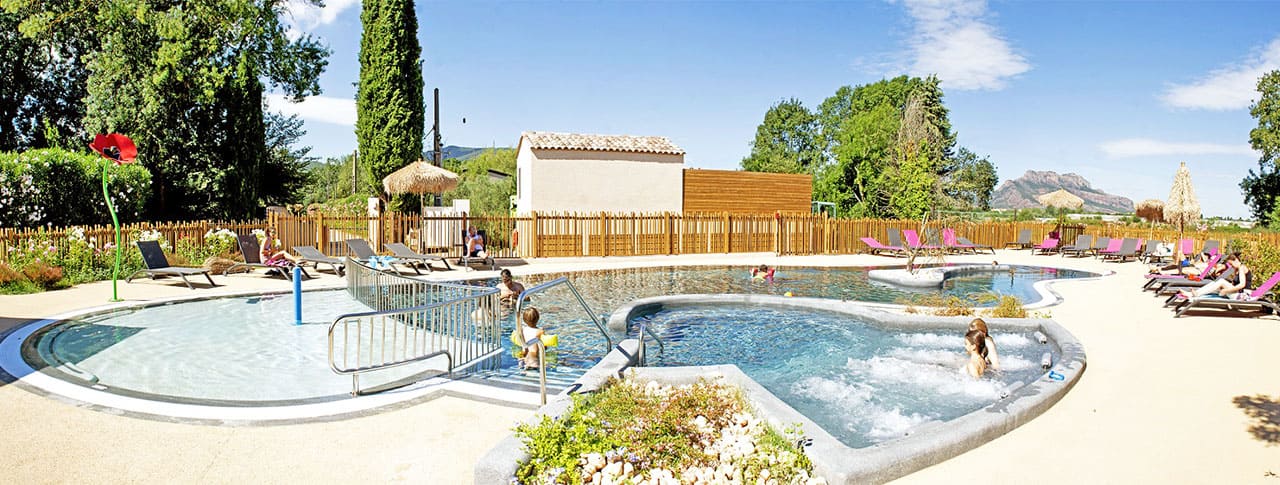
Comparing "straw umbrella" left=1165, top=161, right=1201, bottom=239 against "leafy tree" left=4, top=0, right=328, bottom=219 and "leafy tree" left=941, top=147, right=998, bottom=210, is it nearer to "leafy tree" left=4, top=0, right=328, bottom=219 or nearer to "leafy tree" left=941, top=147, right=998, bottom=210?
"leafy tree" left=4, top=0, right=328, bottom=219

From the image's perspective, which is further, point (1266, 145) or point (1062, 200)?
point (1266, 145)

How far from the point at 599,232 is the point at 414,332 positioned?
51.0 ft

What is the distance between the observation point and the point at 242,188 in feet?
71.1

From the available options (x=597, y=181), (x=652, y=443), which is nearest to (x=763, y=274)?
(x=597, y=181)

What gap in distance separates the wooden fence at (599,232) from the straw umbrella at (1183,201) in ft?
6.39

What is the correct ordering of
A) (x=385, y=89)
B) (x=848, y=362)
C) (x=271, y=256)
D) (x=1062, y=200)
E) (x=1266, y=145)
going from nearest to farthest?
1. (x=848, y=362)
2. (x=271, y=256)
3. (x=385, y=89)
4. (x=1062, y=200)
5. (x=1266, y=145)

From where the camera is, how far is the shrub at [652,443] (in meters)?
3.84

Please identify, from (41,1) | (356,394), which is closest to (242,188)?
(41,1)

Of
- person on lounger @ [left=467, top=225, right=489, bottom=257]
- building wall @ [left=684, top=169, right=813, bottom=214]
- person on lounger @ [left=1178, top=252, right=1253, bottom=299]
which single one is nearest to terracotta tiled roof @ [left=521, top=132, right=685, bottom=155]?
building wall @ [left=684, top=169, right=813, bottom=214]

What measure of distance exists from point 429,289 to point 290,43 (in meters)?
22.7

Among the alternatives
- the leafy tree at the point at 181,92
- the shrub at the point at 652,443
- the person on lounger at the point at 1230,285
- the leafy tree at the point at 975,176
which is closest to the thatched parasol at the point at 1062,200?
the leafy tree at the point at 975,176

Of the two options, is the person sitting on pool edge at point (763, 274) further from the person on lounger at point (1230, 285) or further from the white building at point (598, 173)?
the white building at point (598, 173)

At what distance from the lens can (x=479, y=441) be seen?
14.3ft

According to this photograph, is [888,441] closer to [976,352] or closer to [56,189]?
[976,352]
